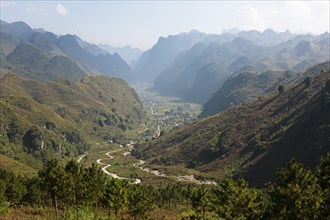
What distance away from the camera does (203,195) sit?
102 meters

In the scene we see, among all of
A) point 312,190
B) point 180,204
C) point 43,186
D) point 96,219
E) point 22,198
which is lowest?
point 180,204

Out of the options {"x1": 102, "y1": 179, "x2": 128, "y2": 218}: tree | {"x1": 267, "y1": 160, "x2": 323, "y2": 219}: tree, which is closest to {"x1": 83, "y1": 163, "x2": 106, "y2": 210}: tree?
{"x1": 102, "y1": 179, "x2": 128, "y2": 218}: tree

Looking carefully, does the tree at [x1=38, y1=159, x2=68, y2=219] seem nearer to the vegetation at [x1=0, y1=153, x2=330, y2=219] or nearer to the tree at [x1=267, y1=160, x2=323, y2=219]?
the vegetation at [x1=0, y1=153, x2=330, y2=219]

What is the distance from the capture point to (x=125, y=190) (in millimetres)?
103188

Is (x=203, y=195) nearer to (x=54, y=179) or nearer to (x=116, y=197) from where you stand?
(x=116, y=197)

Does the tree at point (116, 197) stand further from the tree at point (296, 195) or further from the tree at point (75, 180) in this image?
the tree at point (296, 195)

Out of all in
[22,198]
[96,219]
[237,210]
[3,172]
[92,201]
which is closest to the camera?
[237,210]

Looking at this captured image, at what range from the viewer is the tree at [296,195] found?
199 feet

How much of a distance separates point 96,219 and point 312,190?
48548 mm

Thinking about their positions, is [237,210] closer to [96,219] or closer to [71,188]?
[96,219]

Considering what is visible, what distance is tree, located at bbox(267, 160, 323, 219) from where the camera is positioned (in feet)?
199

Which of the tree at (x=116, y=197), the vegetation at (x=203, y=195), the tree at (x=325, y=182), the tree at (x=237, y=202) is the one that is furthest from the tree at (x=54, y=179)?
the tree at (x=325, y=182)

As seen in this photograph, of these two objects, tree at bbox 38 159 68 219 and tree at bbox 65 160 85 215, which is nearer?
tree at bbox 38 159 68 219

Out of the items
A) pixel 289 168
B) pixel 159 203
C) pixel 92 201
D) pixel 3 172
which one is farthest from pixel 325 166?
pixel 3 172
